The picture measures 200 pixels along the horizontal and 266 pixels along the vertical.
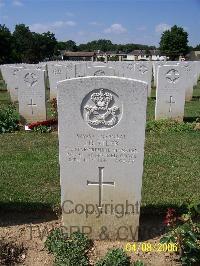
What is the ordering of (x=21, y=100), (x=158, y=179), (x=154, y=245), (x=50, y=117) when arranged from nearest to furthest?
(x=154, y=245), (x=158, y=179), (x=21, y=100), (x=50, y=117)

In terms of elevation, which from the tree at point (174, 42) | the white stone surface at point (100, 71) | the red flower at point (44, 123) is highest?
the tree at point (174, 42)

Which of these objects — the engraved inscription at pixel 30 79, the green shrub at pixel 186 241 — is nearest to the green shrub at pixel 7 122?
the engraved inscription at pixel 30 79

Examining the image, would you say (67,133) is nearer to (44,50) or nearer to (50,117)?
(50,117)

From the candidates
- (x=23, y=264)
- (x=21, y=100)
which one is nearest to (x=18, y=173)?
(x=23, y=264)

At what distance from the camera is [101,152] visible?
4621 millimetres

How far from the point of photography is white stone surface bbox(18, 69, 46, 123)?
36.0 ft

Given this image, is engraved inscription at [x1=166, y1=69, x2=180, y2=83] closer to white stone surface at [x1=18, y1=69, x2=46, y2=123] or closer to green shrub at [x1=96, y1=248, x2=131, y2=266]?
white stone surface at [x1=18, y1=69, x2=46, y2=123]

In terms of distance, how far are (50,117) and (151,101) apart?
6.12 m

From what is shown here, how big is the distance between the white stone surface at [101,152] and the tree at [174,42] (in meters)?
68.8

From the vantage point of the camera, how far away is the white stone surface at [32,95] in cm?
1098

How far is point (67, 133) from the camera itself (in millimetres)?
4570

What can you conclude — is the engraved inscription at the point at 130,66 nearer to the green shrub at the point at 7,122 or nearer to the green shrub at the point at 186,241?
the green shrub at the point at 7,122

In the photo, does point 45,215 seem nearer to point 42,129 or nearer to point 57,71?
point 42,129

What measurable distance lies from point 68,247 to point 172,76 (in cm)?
775
